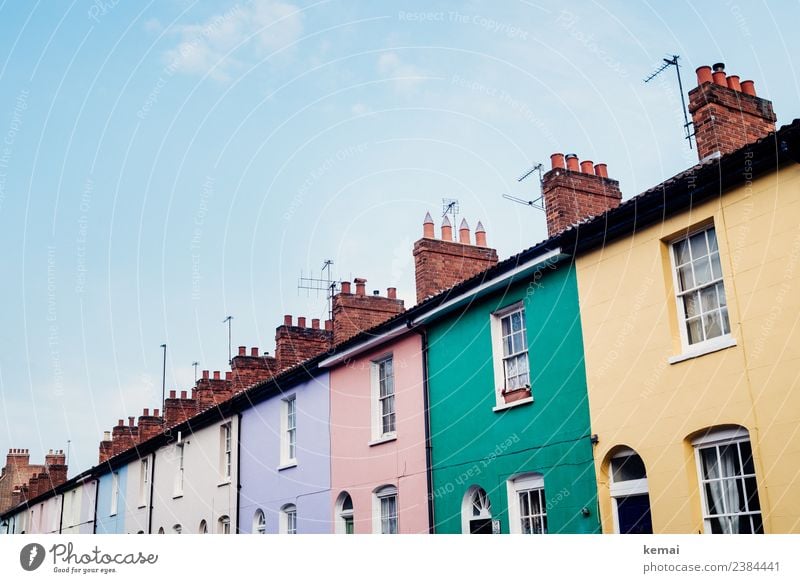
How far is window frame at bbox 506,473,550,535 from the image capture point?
15.8m

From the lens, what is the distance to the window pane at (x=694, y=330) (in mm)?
13484

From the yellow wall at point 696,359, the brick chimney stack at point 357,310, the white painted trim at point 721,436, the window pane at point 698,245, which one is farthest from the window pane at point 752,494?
the brick chimney stack at point 357,310

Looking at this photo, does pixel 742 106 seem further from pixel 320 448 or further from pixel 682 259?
pixel 320 448

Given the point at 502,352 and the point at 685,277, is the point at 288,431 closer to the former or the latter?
the point at 502,352

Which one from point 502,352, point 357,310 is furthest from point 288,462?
point 502,352

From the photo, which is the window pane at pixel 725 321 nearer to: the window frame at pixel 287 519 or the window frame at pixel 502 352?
the window frame at pixel 502 352

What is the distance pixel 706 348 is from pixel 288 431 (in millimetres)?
14871

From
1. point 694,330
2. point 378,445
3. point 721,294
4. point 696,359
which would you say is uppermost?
point 721,294

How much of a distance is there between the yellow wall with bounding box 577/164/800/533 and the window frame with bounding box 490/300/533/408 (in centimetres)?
176

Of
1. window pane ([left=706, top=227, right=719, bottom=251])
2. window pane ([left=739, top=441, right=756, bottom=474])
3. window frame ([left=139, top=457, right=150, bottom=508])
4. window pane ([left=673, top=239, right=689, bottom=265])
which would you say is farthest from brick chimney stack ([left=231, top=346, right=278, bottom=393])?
window pane ([left=739, top=441, right=756, bottom=474])

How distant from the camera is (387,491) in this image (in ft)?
66.3

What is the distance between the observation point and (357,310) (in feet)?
83.6
